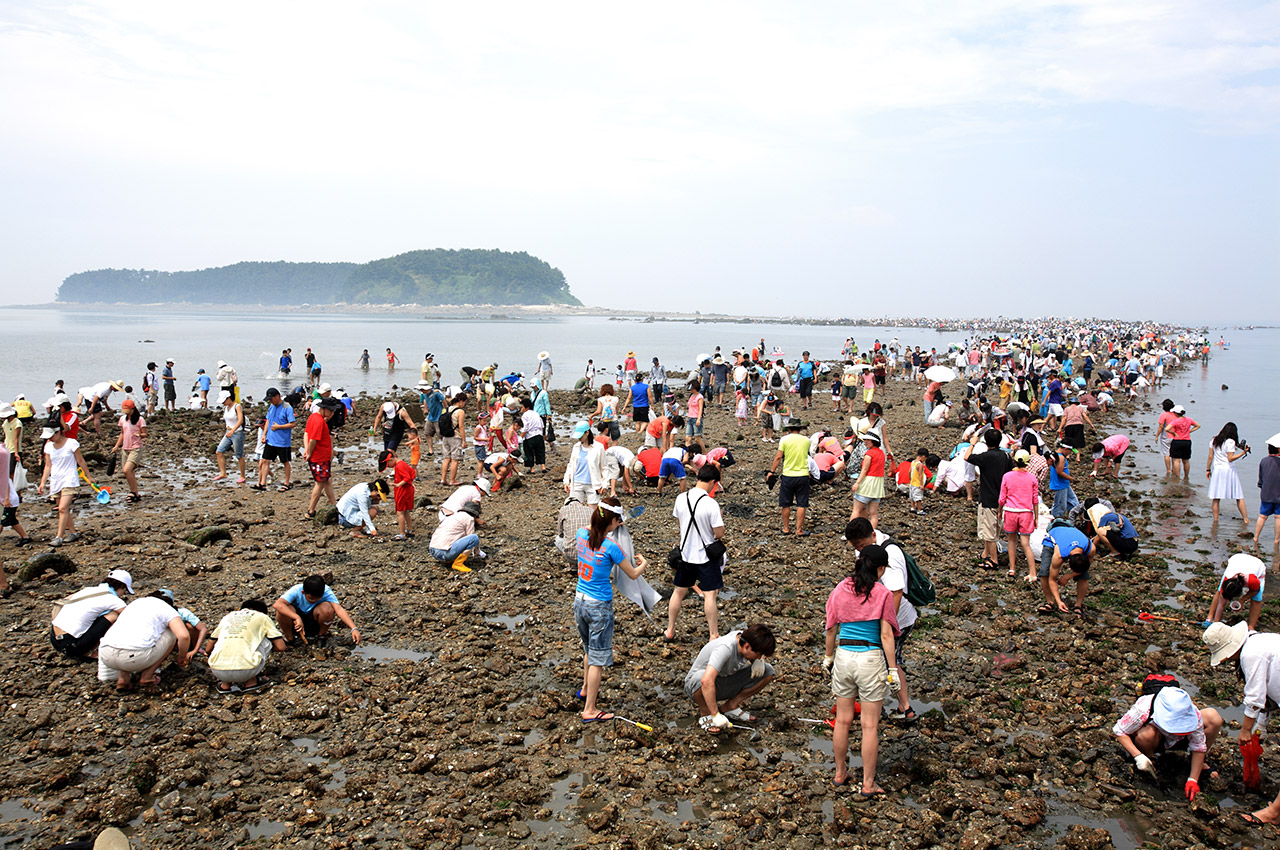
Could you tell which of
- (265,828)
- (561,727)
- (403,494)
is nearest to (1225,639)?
(561,727)

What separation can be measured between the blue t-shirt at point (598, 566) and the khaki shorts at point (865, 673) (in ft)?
6.29

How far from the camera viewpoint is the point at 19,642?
7.64 m

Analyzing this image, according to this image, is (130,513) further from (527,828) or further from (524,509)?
(527,828)

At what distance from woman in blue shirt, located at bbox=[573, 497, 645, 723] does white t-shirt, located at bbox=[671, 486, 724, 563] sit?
114cm

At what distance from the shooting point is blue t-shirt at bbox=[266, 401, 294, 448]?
44.5 feet

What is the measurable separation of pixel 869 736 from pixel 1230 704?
4.22 m

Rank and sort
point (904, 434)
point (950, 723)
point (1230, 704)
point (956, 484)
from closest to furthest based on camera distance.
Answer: point (950, 723), point (1230, 704), point (956, 484), point (904, 434)

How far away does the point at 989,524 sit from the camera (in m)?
10.3

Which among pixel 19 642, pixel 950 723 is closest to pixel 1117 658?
pixel 950 723

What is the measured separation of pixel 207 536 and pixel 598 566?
8.03 m

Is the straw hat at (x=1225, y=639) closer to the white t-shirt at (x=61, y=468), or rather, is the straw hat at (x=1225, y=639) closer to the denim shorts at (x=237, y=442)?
the white t-shirt at (x=61, y=468)

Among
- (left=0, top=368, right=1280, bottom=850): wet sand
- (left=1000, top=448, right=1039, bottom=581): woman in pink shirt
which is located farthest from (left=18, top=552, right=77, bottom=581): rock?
(left=1000, top=448, right=1039, bottom=581): woman in pink shirt

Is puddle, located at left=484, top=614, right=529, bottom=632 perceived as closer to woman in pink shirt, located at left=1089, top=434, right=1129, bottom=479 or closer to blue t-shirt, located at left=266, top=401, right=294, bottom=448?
blue t-shirt, located at left=266, top=401, right=294, bottom=448

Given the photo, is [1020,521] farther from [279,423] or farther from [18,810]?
[279,423]
